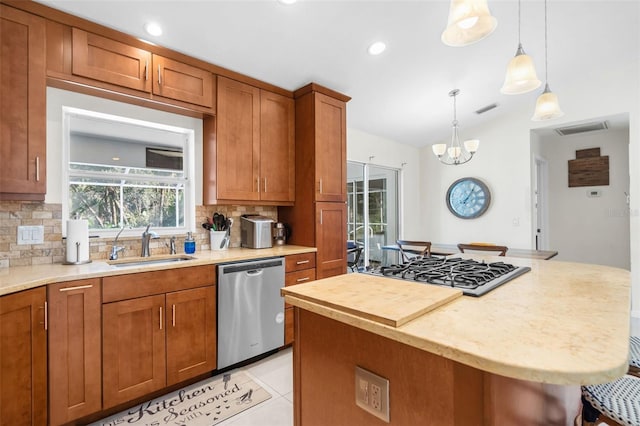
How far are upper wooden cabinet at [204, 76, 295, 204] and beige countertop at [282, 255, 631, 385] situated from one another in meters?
1.84

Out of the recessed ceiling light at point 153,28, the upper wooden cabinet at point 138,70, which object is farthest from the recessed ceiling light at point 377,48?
the recessed ceiling light at point 153,28

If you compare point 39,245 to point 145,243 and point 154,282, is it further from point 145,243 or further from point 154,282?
point 154,282

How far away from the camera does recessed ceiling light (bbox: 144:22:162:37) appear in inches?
86.3

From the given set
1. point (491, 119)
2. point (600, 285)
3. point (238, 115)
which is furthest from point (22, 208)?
point (491, 119)

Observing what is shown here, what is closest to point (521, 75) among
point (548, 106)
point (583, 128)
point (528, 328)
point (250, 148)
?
point (548, 106)

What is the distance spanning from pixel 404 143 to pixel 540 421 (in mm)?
4910

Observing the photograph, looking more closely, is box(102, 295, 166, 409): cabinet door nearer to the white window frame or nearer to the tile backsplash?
the tile backsplash

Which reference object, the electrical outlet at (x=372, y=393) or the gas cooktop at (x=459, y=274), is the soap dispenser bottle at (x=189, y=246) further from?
the electrical outlet at (x=372, y=393)

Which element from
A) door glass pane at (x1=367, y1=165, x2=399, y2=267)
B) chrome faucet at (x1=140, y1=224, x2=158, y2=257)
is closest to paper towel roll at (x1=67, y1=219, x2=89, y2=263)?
chrome faucet at (x1=140, y1=224, x2=158, y2=257)

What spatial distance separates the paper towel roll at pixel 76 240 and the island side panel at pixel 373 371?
71.2 inches

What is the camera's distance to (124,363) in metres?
1.95

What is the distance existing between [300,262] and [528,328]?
222 centimetres

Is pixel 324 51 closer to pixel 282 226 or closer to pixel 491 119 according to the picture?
pixel 282 226

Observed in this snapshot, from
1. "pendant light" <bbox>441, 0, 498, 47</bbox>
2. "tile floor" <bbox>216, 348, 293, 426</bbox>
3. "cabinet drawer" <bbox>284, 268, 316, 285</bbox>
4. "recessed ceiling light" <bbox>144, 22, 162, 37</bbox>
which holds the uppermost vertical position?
"recessed ceiling light" <bbox>144, 22, 162, 37</bbox>
